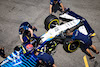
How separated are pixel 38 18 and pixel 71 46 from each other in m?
3.52

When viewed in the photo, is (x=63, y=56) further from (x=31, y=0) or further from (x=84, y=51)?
(x=31, y=0)

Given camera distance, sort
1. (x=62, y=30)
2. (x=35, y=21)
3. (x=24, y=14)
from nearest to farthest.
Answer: (x=62, y=30), (x=35, y=21), (x=24, y=14)

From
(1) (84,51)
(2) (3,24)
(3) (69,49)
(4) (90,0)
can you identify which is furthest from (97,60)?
(2) (3,24)

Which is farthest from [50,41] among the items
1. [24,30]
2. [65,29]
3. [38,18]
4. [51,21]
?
[38,18]

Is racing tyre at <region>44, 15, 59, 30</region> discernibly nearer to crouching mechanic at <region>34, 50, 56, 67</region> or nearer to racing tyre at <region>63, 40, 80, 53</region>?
racing tyre at <region>63, 40, 80, 53</region>

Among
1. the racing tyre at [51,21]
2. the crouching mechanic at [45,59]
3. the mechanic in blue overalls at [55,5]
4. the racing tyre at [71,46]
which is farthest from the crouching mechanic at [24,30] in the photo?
the mechanic in blue overalls at [55,5]

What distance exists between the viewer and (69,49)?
575 centimetres

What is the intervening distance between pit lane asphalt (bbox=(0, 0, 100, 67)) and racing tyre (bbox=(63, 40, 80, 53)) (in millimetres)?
383

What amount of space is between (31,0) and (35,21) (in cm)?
271

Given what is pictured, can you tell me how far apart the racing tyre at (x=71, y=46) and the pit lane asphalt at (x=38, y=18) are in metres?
→ 0.38

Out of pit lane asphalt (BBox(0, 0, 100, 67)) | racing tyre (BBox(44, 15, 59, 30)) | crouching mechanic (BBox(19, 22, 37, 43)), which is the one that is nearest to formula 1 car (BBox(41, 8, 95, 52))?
racing tyre (BBox(44, 15, 59, 30))

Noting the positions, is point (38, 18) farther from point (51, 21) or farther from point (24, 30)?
point (24, 30)

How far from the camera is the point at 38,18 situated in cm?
817

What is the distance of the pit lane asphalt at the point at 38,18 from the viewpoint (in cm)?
600
